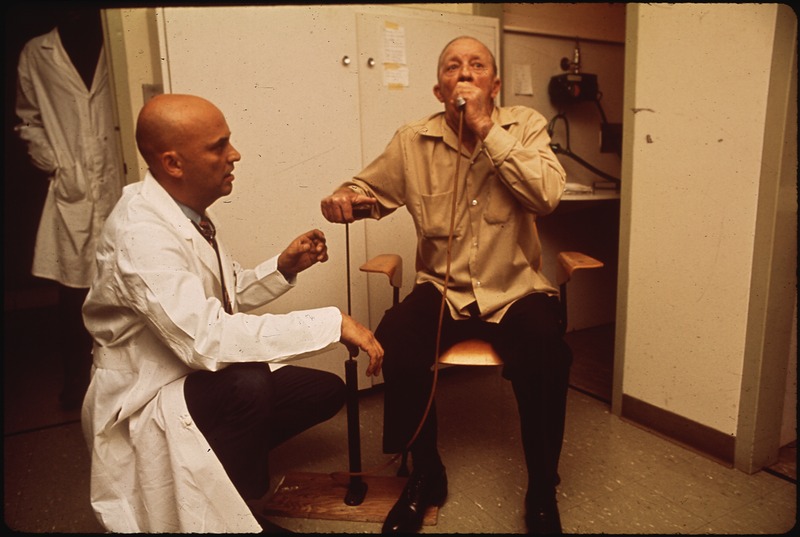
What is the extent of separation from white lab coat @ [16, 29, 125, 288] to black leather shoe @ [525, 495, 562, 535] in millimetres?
2017

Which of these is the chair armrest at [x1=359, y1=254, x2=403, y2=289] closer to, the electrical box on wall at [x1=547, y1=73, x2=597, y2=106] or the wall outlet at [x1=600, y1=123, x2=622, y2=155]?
the electrical box on wall at [x1=547, y1=73, x2=597, y2=106]

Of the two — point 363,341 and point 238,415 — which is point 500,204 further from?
point 238,415

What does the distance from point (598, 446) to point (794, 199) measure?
100 cm

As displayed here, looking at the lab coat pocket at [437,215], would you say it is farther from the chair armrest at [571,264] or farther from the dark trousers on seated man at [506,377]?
the chair armrest at [571,264]

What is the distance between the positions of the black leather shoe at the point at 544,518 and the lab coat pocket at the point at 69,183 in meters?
2.17

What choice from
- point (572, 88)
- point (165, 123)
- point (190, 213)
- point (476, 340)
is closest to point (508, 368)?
point (476, 340)

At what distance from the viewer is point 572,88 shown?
8.89 feet

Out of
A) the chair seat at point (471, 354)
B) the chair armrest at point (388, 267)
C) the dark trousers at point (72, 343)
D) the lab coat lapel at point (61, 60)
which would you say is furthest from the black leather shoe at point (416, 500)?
the lab coat lapel at point (61, 60)

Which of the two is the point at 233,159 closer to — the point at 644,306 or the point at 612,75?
the point at 644,306

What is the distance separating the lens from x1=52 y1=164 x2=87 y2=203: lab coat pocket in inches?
90.1

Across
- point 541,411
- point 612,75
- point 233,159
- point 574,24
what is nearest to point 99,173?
point 233,159

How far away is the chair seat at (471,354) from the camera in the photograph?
1.52 metres

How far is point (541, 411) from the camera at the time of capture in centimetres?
144

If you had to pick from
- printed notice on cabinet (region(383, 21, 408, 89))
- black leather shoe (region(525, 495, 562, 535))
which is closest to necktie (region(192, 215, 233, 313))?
black leather shoe (region(525, 495, 562, 535))
